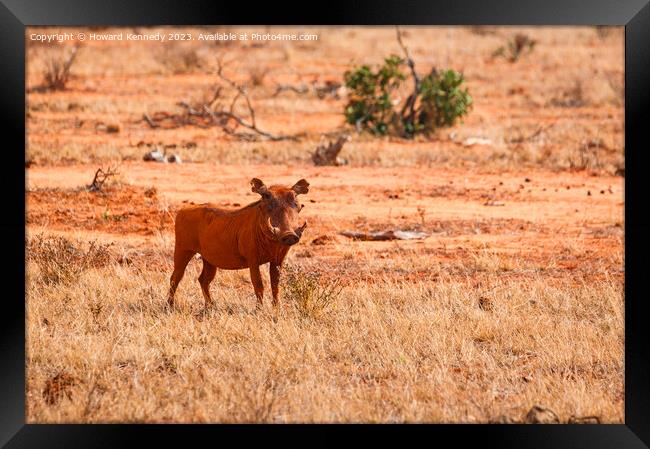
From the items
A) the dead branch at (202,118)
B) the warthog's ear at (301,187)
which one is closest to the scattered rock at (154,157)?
the dead branch at (202,118)

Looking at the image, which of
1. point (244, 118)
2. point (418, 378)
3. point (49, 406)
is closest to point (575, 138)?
point (244, 118)

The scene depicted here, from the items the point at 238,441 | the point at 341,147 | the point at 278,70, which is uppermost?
the point at 278,70

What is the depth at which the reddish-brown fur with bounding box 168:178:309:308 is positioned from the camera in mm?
7949

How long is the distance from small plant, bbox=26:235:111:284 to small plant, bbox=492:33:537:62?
19532 millimetres

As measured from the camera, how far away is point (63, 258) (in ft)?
33.5

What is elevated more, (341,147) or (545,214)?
(341,147)

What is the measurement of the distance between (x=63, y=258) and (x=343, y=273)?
2.71m

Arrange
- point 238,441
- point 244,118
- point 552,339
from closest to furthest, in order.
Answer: point 238,441 < point 552,339 < point 244,118

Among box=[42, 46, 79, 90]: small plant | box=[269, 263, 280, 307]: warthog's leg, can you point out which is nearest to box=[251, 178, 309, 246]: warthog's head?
box=[269, 263, 280, 307]: warthog's leg

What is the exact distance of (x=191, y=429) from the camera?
5.95m

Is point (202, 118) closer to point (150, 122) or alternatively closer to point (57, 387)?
point (150, 122)

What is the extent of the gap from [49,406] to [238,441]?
154 cm

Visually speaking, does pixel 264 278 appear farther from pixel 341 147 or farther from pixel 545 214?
pixel 341 147

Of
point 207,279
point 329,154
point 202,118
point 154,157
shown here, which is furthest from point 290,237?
point 202,118
